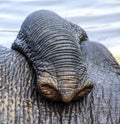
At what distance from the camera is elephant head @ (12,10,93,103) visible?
190 cm

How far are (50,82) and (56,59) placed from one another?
0.07 metres

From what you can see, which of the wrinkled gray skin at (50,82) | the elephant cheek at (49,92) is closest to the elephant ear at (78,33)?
the wrinkled gray skin at (50,82)

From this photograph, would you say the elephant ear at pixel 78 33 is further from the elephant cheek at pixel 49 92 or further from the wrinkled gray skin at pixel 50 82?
the elephant cheek at pixel 49 92

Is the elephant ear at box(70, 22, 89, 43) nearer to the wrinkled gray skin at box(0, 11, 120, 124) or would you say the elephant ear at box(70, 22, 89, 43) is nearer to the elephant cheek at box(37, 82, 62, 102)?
the wrinkled gray skin at box(0, 11, 120, 124)

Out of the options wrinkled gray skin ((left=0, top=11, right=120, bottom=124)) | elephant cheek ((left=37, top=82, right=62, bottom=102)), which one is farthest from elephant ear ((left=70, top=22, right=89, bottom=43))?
elephant cheek ((left=37, top=82, right=62, bottom=102))

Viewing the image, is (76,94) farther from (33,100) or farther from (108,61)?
(108,61)

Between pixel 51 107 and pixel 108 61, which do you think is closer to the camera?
pixel 51 107

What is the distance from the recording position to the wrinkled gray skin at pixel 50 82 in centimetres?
191

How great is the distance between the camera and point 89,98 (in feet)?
6.61

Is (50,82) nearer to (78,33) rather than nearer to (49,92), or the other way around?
(49,92)

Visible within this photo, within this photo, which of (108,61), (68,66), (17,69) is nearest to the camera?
(68,66)

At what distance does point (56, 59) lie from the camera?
6.28ft

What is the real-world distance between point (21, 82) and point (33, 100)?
0.22 ft

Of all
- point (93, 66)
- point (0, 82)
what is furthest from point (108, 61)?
point (0, 82)
